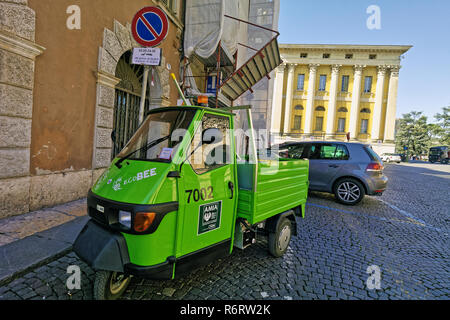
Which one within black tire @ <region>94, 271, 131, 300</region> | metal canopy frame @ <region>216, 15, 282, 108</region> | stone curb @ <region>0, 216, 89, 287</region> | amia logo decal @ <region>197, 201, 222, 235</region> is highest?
metal canopy frame @ <region>216, 15, 282, 108</region>

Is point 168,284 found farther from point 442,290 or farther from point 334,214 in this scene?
point 334,214

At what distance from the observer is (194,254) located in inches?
90.4

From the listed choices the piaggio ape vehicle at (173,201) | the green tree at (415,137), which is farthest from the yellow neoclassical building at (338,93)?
the piaggio ape vehicle at (173,201)

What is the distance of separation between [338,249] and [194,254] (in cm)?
250

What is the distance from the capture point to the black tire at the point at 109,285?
2074 mm

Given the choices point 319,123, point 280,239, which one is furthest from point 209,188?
point 319,123

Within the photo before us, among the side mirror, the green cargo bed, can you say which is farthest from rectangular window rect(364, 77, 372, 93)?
the side mirror

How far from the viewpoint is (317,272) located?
2998 millimetres

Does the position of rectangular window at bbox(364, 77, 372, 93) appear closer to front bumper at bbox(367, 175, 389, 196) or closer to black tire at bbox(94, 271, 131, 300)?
front bumper at bbox(367, 175, 389, 196)

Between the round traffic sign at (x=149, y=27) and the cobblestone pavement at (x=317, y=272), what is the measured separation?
3453 mm

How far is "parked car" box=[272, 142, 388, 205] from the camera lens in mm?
6625

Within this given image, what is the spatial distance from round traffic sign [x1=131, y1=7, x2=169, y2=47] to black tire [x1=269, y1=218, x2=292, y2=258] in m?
3.53

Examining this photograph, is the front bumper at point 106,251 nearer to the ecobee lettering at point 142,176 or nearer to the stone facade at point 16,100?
the ecobee lettering at point 142,176

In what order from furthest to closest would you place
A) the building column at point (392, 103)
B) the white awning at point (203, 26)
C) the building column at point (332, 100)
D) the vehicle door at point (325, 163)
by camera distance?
the building column at point (332, 100) → the building column at point (392, 103) → the white awning at point (203, 26) → the vehicle door at point (325, 163)
